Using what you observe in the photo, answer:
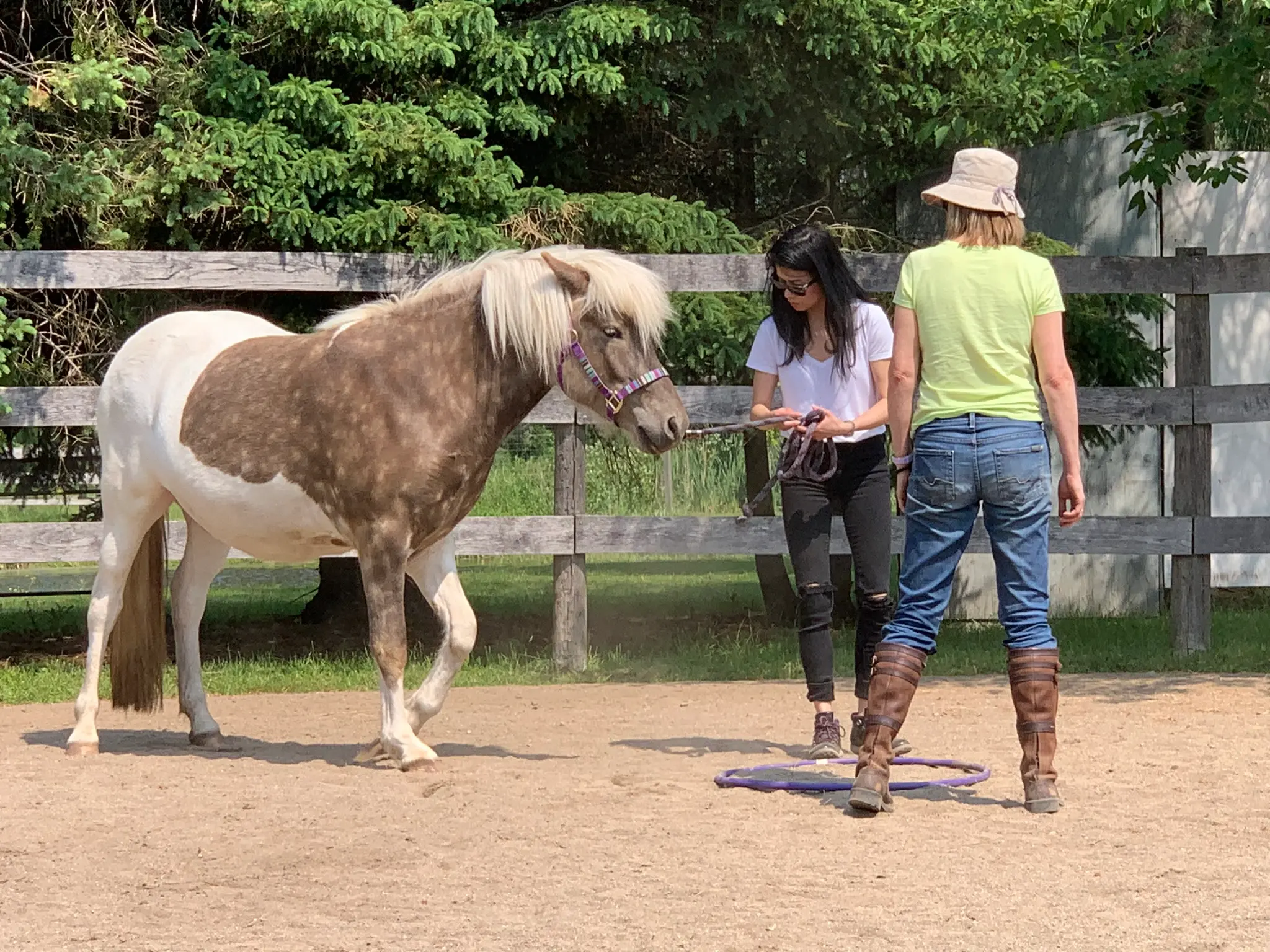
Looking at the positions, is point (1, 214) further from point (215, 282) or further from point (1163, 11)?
point (1163, 11)

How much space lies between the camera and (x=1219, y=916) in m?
3.76

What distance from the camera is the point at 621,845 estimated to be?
450cm

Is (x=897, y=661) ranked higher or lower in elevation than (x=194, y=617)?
higher

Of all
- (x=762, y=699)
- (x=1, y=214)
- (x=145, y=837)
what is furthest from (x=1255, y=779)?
(x=1, y=214)

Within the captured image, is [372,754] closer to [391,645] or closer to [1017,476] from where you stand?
[391,645]

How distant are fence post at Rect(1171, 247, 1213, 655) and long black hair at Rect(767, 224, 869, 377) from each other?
11.7 ft

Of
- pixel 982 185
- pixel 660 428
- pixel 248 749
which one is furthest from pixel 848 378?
pixel 248 749

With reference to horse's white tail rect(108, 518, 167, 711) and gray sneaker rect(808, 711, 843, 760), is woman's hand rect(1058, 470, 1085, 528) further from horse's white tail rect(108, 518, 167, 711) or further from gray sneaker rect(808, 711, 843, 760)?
horse's white tail rect(108, 518, 167, 711)

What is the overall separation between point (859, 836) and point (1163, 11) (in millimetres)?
4417

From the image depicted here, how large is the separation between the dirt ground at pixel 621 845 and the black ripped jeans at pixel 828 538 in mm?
542

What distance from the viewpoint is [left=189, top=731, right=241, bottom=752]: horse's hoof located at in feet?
20.9

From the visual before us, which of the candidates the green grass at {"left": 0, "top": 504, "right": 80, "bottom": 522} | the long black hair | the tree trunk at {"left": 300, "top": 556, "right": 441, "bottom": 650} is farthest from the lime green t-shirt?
the green grass at {"left": 0, "top": 504, "right": 80, "bottom": 522}

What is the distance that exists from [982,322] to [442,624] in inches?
90.6

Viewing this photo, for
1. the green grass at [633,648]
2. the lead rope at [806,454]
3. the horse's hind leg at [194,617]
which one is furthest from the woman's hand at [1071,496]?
the green grass at [633,648]
